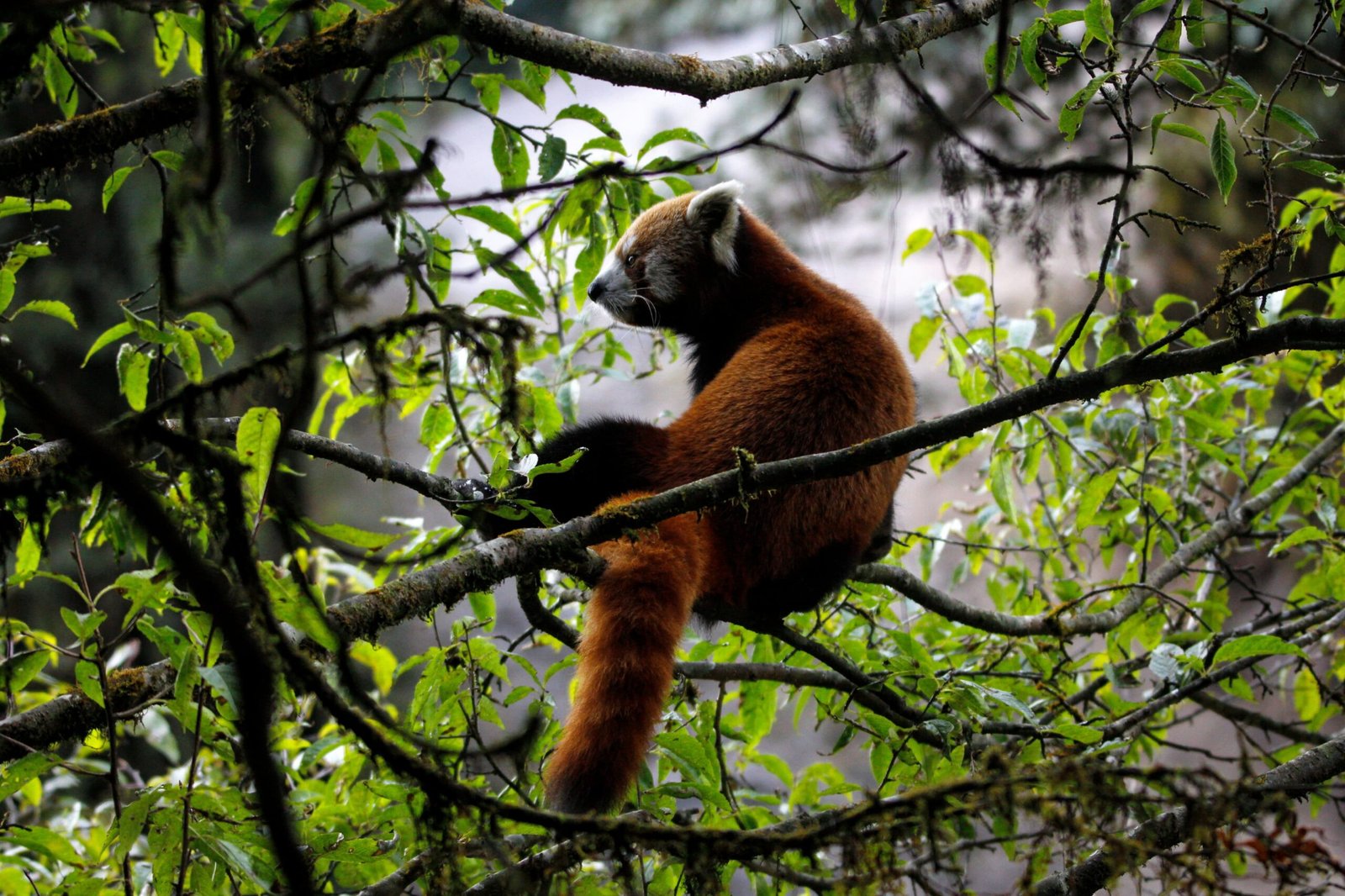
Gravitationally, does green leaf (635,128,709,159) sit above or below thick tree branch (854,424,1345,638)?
above

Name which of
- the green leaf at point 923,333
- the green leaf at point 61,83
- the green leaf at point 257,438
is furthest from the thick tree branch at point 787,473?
the green leaf at point 61,83

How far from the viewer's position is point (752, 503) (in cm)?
253

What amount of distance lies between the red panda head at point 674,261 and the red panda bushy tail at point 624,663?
152cm

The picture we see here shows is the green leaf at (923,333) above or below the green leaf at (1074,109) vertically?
above

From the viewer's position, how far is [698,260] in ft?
12.0

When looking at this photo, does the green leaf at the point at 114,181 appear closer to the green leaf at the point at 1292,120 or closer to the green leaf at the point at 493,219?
the green leaf at the point at 493,219

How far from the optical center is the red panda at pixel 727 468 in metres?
1.78

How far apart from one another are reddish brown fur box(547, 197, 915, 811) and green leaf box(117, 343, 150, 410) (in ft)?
3.56

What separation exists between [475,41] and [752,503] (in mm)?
1297

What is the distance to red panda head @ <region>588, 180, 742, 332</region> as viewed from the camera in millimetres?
3611

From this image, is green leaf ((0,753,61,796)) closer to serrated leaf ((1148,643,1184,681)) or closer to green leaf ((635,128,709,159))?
green leaf ((635,128,709,159))

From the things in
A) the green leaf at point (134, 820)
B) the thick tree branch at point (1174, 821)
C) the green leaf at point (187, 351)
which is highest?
the green leaf at point (187, 351)

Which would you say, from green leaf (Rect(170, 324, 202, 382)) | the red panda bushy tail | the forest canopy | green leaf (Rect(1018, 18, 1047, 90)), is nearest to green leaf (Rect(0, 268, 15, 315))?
the forest canopy

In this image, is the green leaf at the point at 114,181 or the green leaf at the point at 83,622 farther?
the green leaf at the point at 114,181
